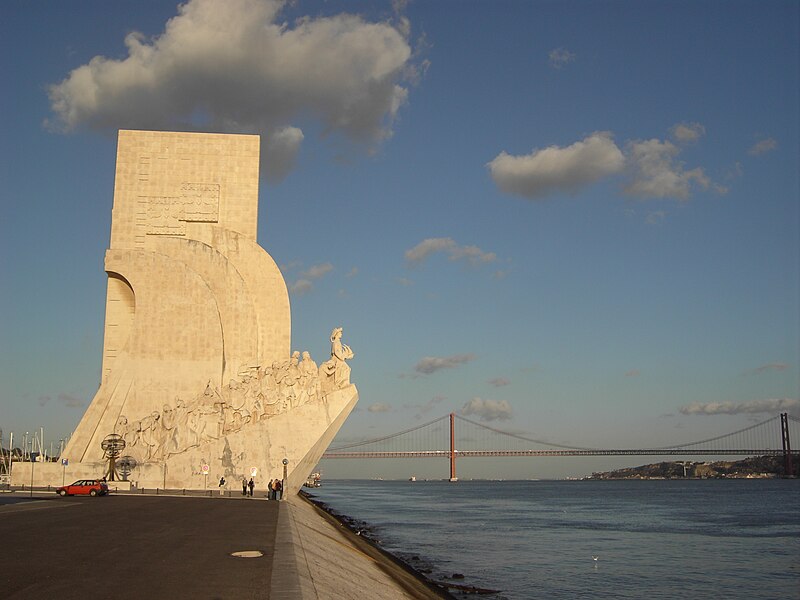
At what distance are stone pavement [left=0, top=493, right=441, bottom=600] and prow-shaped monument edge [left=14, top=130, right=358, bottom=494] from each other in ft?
25.5

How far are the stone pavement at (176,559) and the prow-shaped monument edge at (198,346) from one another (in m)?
7.76

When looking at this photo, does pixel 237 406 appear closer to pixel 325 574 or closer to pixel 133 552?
pixel 133 552

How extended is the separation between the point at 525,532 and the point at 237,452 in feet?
27.5

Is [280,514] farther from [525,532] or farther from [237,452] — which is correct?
[525,532]

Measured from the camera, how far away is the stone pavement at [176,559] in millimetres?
5957

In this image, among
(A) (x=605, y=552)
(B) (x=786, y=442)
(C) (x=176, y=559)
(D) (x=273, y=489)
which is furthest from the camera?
(B) (x=786, y=442)

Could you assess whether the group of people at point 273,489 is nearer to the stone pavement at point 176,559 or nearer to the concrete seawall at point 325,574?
the stone pavement at point 176,559

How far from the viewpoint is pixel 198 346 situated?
80.7 ft

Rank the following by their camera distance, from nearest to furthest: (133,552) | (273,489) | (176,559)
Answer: (176,559) < (133,552) < (273,489)

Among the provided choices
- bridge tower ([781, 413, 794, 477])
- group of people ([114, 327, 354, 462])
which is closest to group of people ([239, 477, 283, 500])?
group of people ([114, 327, 354, 462])

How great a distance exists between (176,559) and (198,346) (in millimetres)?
17810

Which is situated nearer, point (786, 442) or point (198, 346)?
point (198, 346)

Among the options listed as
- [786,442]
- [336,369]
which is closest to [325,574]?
[336,369]

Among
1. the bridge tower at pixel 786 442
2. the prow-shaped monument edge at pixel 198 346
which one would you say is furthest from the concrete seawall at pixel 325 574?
the bridge tower at pixel 786 442
